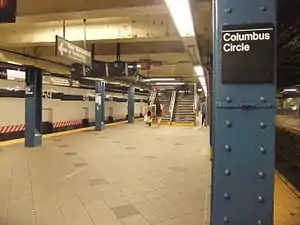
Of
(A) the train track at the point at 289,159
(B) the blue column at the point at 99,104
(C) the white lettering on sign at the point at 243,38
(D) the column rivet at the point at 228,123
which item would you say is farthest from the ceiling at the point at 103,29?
(B) the blue column at the point at 99,104

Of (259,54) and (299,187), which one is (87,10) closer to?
(259,54)

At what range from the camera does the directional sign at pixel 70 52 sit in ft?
18.2

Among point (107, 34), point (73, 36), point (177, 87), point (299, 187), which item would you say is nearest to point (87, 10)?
point (107, 34)

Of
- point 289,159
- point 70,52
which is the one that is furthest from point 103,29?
point 289,159

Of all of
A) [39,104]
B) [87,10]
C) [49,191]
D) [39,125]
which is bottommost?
[49,191]

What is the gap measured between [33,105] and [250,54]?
10.3 meters

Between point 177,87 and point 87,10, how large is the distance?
2488 centimetres

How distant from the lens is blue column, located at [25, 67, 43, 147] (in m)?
10.6

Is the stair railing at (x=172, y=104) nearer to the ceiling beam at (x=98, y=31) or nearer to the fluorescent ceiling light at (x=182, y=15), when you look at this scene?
the ceiling beam at (x=98, y=31)

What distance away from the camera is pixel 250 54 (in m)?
1.36

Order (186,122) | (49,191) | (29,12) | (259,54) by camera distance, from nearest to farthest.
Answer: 1. (259,54)
2. (29,12)
3. (49,191)
4. (186,122)

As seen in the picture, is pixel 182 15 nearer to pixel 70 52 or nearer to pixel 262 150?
pixel 70 52

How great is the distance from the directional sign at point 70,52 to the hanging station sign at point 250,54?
15.0ft

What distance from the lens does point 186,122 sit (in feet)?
78.6
